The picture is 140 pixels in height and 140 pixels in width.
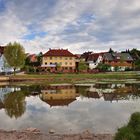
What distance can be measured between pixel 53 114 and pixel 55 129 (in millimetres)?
6874

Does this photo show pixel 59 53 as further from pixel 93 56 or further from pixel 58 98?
pixel 58 98

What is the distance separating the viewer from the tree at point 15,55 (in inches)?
3708

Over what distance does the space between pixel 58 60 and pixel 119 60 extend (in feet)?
89.0

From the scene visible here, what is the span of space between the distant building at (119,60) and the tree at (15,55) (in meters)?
46.2

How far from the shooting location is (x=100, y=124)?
2331cm

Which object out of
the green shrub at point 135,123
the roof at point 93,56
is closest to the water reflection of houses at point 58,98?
the green shrub at point 135,123

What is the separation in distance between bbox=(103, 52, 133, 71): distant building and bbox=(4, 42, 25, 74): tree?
151 ft

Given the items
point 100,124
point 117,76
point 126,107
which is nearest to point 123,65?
point 117,76

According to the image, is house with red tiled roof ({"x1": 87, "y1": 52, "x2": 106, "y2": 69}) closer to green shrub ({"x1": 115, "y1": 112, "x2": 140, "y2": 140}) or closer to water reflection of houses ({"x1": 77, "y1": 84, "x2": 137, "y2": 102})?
water reflection of houses ({"x1": 77, "y1": 84, "x2": 137, "y2": 102})

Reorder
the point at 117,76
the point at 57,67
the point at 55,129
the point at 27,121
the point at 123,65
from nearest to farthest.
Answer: the point at 55,129, the point at 27,121, the point at 117,76, the point at 57,67, the point at 123,65

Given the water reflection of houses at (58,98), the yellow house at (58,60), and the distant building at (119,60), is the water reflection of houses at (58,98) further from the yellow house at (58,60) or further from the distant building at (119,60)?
the distant building at (119,60)

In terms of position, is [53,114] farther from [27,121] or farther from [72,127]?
[72,127]

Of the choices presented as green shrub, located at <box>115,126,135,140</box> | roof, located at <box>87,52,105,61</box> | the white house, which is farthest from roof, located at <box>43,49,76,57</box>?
green shrub, located at <box>115,126,135,140</box>

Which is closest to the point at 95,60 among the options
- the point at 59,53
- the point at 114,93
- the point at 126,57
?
the point at 126,57
